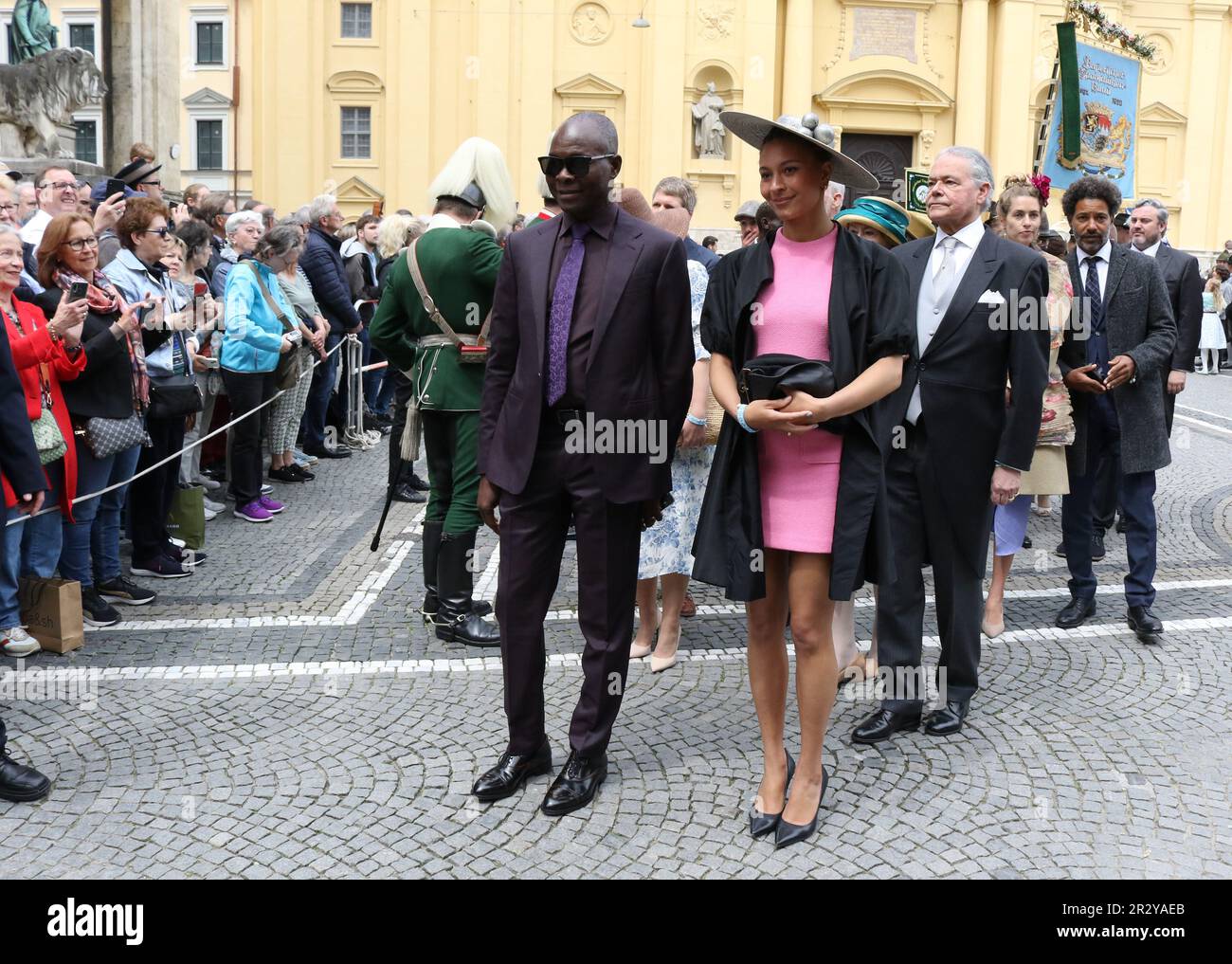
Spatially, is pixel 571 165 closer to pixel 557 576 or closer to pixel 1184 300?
pixel 557 576

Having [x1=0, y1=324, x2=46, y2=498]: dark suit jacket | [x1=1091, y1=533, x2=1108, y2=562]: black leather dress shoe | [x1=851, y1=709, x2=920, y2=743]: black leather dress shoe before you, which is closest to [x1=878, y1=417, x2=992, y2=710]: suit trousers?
[x1=851, y1=709, x2=920, y2=743]: black leather dress shoe

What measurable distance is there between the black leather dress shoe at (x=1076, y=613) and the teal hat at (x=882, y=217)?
2160 millimetres

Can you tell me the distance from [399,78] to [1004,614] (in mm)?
33615

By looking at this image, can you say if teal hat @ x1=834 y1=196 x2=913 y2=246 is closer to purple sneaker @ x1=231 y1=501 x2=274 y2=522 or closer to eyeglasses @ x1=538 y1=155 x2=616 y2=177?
eyeglasses @ x1=538 y1=155 x2=616 y2=177

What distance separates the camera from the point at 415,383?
6.09 meters

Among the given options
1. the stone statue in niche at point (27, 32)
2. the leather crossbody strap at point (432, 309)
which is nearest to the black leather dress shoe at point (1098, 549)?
the leather crossbody strap at point (432, 309)

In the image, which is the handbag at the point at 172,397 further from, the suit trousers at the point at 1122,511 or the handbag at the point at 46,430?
the suit trousers at the point at 1122,511

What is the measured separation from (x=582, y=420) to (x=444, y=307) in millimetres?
2077

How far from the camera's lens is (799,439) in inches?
152

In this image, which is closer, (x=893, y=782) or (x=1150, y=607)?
(x=893, y=782)

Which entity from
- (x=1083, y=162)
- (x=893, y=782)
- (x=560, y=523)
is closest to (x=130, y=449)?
(x=560, y=523)

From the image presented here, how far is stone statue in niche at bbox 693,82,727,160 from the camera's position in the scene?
120ft
